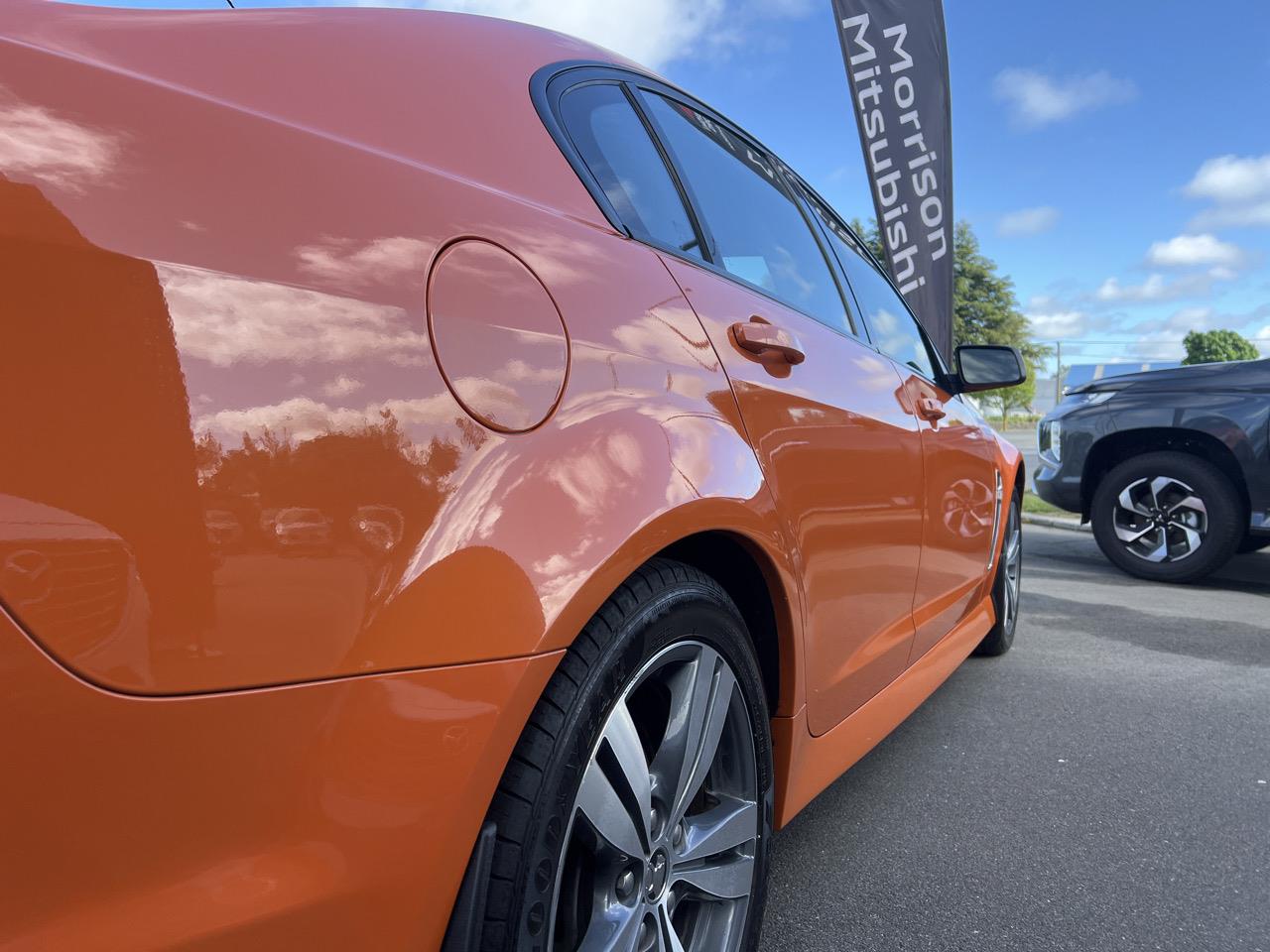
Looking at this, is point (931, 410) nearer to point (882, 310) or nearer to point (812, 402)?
point (882, 310)

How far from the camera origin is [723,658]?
4.59 feet

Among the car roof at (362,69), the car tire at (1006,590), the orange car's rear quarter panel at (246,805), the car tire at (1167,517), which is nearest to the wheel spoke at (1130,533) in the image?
the car tire at (1167,517)

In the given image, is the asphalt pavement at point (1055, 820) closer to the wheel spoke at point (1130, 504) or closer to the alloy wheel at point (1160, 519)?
the alloy wheel at point (1160, 519)

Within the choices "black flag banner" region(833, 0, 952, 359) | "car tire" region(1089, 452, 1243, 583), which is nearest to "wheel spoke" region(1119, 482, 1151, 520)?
"car tire" region(1089, 452, 1243, 583)

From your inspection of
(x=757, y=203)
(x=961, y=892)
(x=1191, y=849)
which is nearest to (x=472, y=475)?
(x=757, y=203)

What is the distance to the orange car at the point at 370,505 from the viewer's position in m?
0.72

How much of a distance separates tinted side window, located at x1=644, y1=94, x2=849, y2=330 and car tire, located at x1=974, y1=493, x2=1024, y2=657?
1.75 m

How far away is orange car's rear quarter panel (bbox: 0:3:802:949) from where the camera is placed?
0.71 metres

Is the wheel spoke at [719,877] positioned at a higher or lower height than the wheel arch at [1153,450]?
lower

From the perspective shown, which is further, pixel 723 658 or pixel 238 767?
pixel 723 658

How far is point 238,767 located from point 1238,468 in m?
6.03

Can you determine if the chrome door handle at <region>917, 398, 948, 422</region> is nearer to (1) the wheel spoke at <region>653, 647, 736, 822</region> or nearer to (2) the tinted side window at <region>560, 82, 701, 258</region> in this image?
(2) the tinted side window at <region>560, 82, 701, 258</region>

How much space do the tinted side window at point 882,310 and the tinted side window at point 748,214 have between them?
0.71 ft

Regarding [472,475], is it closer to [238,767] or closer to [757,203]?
[238,767]
